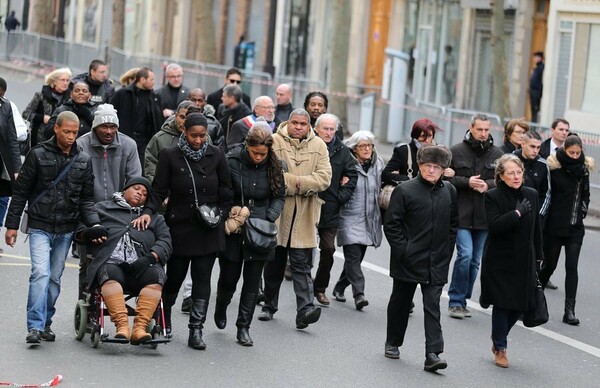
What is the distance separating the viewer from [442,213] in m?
11.4

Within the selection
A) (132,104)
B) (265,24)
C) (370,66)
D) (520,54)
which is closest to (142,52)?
(265,24)

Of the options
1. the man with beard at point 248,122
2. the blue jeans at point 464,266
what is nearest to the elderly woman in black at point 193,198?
the man with beard at point 248,122

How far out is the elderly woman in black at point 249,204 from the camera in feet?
38.4

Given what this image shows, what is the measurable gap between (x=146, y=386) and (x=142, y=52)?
165 feet

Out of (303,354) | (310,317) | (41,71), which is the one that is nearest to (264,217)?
(310,317)

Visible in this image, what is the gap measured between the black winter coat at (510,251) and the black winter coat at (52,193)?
3101mm

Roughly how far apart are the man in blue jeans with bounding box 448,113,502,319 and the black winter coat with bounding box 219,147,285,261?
261 cm

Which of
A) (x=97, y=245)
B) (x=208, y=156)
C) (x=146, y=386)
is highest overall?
(x=208, y=156)

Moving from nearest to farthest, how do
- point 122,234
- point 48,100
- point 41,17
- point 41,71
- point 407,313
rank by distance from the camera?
point 122,234 → point 407,313 → point 48,100 → point 41,71 → point 41,17

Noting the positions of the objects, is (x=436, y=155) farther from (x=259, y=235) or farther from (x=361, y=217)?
(x=361, y=217)

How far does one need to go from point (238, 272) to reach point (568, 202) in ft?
12.9

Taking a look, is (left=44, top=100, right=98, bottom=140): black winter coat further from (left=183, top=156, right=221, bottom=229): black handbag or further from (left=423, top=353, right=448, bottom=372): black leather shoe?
(left=423, top=353, right=448, bottom=372): black leather shoe

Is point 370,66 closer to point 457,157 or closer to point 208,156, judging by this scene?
point 457,157

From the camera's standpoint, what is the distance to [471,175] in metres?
14.0
